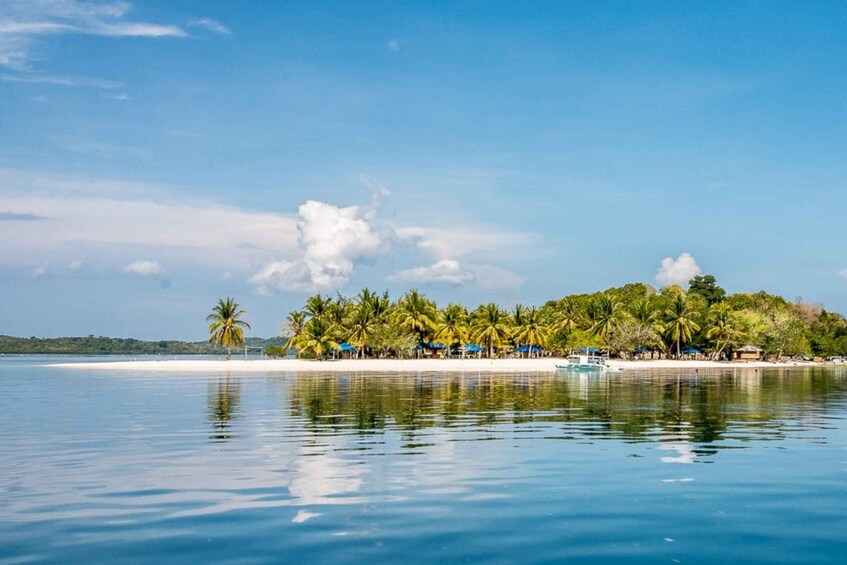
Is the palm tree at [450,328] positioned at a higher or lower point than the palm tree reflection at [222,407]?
higher

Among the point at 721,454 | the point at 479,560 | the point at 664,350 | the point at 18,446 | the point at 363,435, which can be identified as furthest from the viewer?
the point at 664,350

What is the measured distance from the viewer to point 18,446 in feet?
82.7

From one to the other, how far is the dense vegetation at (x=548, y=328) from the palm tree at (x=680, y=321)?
0.18 metres

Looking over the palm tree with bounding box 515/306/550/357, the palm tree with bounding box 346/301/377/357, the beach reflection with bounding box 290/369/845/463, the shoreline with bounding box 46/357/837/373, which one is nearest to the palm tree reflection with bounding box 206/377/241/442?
the beach reflection with bounding box 290/369/845/463

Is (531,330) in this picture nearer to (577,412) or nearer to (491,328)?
(491,328)

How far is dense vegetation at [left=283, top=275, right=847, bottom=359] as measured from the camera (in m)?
132

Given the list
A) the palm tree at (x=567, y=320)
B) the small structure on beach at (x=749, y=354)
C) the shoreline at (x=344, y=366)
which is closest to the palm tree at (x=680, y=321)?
the shoreline at (x=344, y=366)

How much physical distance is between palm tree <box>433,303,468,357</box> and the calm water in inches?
4025

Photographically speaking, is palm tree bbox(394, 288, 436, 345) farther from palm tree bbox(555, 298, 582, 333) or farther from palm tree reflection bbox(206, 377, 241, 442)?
palm tree reflection bbox(206, 377, 241, 442)

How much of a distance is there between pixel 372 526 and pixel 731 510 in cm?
732

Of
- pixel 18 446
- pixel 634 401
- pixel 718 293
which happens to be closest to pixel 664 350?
pixel 718 293

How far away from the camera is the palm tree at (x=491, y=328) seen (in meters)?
140

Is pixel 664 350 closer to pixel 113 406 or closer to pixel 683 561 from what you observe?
pixel 113 406

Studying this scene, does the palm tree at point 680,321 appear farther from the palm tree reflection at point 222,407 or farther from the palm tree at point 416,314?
the palm tree reflection at point 222,407
